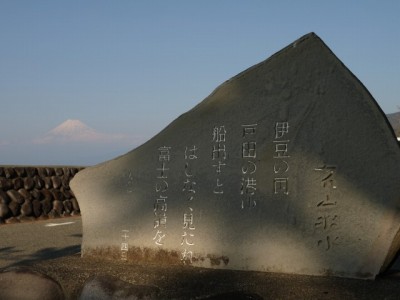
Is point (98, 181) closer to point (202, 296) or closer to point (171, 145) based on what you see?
point (171, 145)

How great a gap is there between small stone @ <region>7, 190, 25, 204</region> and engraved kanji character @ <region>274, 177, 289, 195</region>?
7268 millimetres

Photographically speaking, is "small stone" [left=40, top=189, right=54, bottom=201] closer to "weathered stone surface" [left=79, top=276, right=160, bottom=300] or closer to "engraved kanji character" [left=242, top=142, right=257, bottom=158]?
"weathered stone surface" [left=79, top=276, right=160, bottom=300]

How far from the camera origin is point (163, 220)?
4.77 metres

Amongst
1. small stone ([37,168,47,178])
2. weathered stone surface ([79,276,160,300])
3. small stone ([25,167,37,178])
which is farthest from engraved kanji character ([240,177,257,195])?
small stone ([37,168,47,178])

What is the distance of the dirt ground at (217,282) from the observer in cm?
367

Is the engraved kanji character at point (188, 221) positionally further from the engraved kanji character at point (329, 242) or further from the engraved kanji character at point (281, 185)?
the engraved kanji character at point (329, 242)

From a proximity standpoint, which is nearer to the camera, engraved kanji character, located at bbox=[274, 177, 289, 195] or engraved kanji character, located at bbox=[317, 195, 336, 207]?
engraved kanji character, located at bbox=[317, 195, 336, 207]

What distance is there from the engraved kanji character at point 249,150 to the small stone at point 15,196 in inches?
276

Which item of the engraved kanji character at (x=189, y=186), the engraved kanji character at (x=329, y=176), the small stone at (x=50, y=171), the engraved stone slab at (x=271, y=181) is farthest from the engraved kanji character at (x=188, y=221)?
the small stone at (x=50, y=171)

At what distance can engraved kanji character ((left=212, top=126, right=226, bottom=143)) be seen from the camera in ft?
15.3

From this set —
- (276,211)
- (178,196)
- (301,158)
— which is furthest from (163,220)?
(301,158)

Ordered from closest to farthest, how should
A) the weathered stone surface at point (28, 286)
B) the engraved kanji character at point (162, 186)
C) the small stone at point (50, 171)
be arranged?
the weathered stone surface at point (28, 286)
the engraved kanji character at point (162, 186)
the small stone at point (50, 171)

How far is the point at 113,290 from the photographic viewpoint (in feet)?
13.4

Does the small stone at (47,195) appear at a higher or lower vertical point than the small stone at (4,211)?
higher
